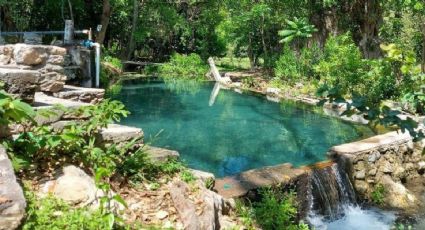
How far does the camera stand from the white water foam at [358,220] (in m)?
6.32

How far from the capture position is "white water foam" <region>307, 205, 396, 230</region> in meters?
6.32

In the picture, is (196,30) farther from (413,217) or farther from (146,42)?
(413,217)

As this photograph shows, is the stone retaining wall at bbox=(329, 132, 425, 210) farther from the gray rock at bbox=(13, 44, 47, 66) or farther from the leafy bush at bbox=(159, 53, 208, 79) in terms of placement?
the leafy bush at bbox=(159, 53, 208, 79)

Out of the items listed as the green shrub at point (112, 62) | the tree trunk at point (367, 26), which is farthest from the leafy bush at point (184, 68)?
the tree trunk at point (367, 26)

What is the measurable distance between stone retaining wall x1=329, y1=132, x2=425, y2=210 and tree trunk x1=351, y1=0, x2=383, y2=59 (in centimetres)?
1072

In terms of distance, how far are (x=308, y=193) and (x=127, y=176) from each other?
324 cm

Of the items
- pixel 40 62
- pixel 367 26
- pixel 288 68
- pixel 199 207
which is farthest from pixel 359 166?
pixel 367 26

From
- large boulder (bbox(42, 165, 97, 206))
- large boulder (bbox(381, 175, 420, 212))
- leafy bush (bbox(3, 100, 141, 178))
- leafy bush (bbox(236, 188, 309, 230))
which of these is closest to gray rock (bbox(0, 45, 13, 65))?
leafy bush (bbox(3, 100, 141, 178))

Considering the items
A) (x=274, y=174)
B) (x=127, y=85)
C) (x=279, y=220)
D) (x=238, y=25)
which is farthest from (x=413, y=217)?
(x=238, y=25)

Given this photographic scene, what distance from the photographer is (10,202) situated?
2.63 metres

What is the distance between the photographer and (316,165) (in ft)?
23.9

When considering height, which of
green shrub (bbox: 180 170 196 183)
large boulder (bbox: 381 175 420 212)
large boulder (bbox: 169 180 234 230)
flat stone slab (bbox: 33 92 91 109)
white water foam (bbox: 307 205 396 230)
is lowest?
white water foam (bbox: 307 205 396 230)

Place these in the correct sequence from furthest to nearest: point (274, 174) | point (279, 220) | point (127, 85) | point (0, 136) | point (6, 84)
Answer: point (127, 85)
point (274, 174)
point (279, 220)
point (6, 84)
point (0, 136)

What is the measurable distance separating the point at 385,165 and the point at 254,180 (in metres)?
3.28
